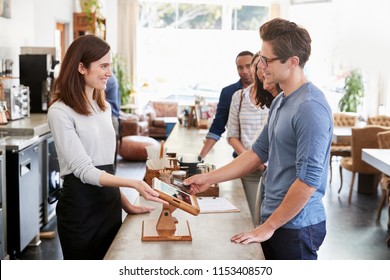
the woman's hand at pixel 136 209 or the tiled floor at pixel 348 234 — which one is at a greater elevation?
the woman's hand at pixel 136 209

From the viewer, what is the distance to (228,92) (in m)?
3.54

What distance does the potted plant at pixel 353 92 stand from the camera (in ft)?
30.8

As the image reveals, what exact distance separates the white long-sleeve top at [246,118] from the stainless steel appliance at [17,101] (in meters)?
2.10

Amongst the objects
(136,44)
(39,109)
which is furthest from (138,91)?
(39,109)

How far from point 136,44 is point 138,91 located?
35.5 inches

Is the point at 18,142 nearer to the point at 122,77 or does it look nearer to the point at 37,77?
the point at 37,77

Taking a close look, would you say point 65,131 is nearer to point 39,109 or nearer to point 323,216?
point 323,216

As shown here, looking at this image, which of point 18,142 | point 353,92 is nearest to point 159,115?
point 353,92

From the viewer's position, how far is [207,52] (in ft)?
38.9

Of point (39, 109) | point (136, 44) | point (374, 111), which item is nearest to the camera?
point (39, 109)

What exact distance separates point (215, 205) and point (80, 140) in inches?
26.2

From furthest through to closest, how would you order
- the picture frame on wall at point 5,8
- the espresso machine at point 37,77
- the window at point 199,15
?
1. the window at point 199,15
2. the espresso machine at point 37,77
3. the picture frame on wall at point 5,8

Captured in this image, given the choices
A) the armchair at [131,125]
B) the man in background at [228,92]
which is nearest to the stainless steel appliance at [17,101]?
the man in background at [228,92]

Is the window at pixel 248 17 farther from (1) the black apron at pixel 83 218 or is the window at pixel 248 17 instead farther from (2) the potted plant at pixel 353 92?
(1) the black apron at pixel 83 218
